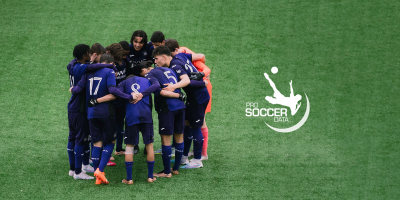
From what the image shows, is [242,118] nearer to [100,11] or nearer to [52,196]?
[52,196]

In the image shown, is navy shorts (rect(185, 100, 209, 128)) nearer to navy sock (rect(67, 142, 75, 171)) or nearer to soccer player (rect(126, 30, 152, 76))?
soccer player (rect(126, 30, 152, 76))

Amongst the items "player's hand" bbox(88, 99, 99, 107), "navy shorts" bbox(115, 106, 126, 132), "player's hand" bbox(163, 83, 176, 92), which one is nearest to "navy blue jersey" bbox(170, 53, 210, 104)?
"player's hand" bbox(163, 83, 176, 92)

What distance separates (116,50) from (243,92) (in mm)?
3720

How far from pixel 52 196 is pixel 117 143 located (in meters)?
1.70

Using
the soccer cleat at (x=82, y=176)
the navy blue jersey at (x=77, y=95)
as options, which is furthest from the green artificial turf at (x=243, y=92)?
the navy blue jersey at (x=77, y=95)

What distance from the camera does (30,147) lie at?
258 inches

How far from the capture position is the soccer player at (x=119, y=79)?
5.65 metres

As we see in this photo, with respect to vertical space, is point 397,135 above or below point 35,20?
below

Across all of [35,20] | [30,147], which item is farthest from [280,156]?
[35,20]

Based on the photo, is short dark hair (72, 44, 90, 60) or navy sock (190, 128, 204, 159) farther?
navy sock (190, 128, 204, 159)

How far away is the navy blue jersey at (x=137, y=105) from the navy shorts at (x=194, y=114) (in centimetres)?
75

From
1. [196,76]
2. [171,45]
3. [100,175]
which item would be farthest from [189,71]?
[100,175]

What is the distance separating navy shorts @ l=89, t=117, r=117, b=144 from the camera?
204 inches

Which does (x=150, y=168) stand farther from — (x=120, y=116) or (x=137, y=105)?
(x=120, y=116)
